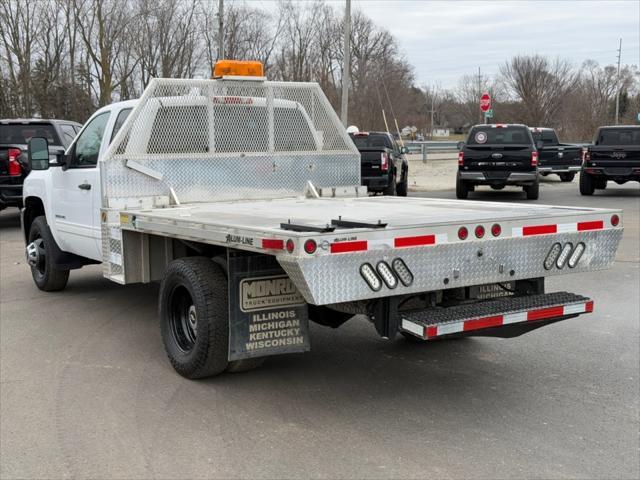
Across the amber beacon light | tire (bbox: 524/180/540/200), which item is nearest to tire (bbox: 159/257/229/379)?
the amber beacon light

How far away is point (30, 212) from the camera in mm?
8781

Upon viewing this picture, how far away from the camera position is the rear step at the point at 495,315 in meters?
4.32

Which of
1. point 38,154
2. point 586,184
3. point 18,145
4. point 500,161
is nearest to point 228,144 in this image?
point 38,154

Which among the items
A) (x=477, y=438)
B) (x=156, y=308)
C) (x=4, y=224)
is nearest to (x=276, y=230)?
(x=477, y=438)

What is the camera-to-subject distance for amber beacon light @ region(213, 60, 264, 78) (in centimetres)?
707

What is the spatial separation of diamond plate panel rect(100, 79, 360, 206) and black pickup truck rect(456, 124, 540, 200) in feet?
39.4

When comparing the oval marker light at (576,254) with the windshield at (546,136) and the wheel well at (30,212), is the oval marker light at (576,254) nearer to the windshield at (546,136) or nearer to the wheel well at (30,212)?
the wheel well at (30,212)

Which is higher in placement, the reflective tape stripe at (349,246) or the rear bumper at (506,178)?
the reflective tape stripe at (349,246)

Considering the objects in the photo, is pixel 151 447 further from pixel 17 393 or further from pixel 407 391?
pixel 407 391

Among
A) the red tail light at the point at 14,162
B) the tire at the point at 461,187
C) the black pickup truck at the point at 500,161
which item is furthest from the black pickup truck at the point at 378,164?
the red tail light at the point at 14,162

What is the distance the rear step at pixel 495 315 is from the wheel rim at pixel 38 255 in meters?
5.28

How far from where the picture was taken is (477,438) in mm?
4223

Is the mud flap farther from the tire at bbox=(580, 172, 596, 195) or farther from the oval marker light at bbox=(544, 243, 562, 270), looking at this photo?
the tire at bbox=(580, 172, 596, 195)

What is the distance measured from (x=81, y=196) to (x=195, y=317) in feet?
8.54
